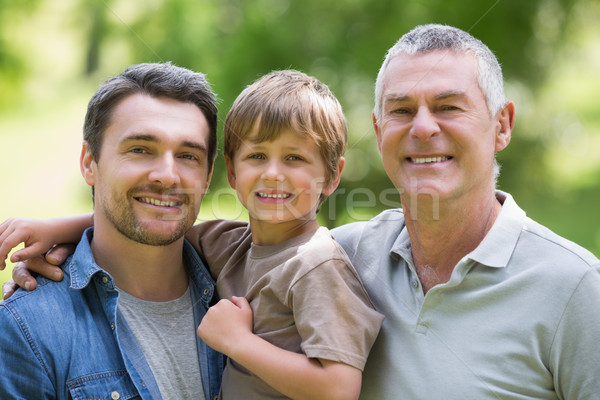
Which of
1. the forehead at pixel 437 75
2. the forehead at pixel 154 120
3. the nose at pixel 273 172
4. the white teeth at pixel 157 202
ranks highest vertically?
the forehead at pixel 437 75

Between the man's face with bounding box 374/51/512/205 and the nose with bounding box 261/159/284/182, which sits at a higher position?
the man's face with bounding box 374/51/512/205

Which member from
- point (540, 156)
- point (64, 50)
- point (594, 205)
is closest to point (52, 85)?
point (64, 50)

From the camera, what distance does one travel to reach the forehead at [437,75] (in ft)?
6.60

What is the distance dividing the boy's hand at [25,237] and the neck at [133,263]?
0.17 m

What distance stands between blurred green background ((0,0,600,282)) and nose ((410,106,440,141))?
2430 millimetres

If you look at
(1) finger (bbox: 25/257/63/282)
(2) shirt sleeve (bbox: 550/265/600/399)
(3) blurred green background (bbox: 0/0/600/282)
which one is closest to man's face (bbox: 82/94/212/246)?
(1) finger (bbox: 25/257/63/282)

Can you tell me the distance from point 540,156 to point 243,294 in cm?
522

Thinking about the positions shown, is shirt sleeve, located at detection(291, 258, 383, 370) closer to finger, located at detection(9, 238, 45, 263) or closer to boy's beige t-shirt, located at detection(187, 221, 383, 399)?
boy's beige t-shirt, located at detection(187, 221, 383, 399)

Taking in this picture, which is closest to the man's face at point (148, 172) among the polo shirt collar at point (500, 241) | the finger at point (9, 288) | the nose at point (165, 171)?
the nose at point (165, 171)

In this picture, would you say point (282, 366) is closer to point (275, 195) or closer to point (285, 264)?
point (285, 264)

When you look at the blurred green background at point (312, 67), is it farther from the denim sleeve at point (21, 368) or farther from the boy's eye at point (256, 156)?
the denim sleeve at point (21, 368)

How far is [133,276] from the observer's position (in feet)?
7.18

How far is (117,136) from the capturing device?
2166 millimetres

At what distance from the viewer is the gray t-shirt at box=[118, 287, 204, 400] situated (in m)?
2.02
